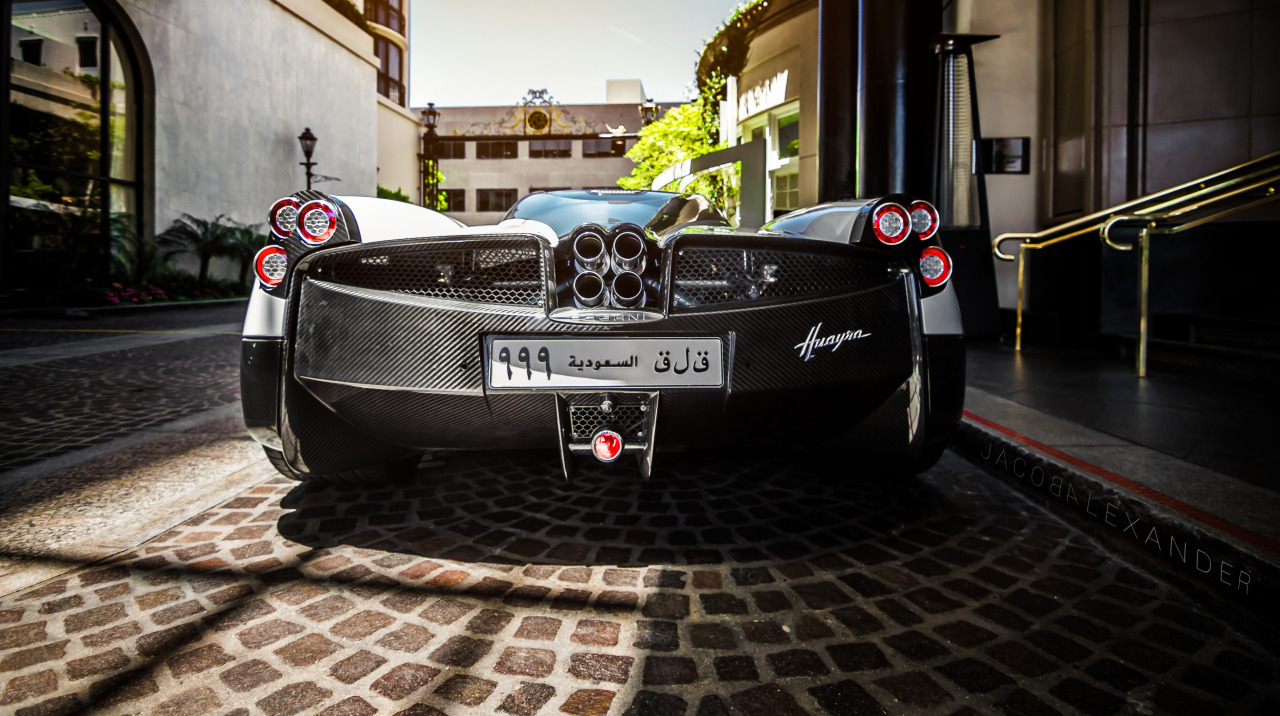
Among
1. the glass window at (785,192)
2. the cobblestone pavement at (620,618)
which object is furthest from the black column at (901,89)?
the glass window at (785,192)

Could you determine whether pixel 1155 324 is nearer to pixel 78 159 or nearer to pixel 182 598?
pixel 182 598

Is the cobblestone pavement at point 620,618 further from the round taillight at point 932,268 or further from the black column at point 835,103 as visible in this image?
the black column at point 835,103

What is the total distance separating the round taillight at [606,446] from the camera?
1814mm

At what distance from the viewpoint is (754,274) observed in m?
1.89

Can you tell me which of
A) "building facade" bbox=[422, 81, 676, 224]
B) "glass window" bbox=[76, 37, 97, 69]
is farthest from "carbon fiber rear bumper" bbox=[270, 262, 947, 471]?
"building facade" bbox=[422, 81, 676, 224]

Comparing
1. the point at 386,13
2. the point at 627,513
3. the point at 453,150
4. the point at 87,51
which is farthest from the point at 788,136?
the point at 453,150

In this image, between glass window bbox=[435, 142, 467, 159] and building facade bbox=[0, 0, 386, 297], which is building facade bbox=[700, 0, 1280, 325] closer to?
building facade bbox=[0, 0, 386, 297]

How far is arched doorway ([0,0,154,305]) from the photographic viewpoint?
12078 millimetres

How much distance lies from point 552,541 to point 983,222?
238 inches

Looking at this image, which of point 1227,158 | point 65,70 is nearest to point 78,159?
point 65,70

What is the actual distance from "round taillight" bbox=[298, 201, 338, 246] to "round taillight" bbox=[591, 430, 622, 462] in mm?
969

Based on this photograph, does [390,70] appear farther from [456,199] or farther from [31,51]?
[31,51]

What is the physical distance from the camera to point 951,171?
6.68 meters

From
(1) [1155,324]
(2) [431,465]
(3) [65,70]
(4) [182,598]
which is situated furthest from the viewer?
(3) [65,70]
